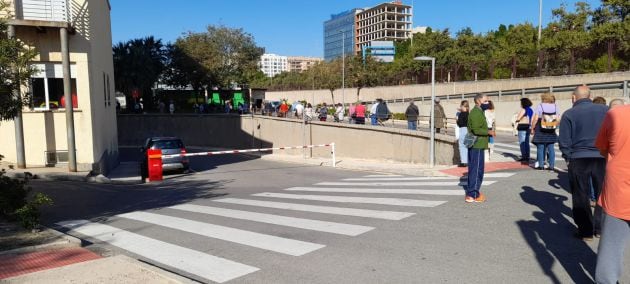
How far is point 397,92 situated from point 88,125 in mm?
39575

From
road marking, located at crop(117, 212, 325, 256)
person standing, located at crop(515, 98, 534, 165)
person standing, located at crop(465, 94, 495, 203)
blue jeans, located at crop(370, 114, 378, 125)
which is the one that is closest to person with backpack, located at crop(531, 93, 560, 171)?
person standing, located at crop(515, 98, 534, 165)

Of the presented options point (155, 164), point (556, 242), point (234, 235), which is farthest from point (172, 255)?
point (155, 164)

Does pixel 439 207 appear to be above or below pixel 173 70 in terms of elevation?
below

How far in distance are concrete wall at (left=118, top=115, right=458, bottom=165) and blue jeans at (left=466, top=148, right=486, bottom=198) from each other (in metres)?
8.17

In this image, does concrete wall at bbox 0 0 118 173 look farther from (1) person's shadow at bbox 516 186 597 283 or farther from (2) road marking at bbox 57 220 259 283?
(1) person's shadow at bbox 516 186 597 283

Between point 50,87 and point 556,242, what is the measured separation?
16926 millimetres

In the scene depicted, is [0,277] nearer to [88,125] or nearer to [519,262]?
[519,262]

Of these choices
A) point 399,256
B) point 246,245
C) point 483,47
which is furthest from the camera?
point 483,47

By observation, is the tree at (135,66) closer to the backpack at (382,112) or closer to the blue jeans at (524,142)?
the backpack at (382,112)

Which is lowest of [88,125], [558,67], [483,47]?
[88,125]

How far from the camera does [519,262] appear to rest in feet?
17.5

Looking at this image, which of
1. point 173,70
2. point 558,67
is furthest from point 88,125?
point 173,70

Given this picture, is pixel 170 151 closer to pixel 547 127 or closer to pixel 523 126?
pixel 523 126

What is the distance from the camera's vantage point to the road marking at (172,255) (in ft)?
17.9
